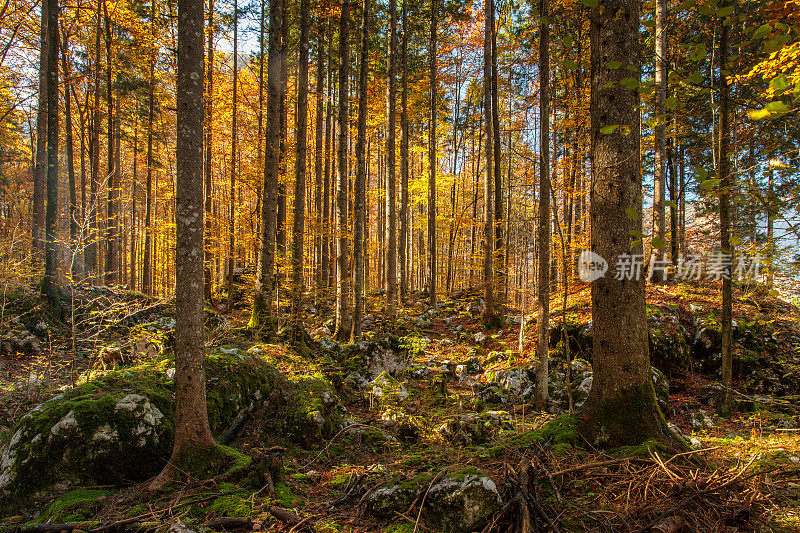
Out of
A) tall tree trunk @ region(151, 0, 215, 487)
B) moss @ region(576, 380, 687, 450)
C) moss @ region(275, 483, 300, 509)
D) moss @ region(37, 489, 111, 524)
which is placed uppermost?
tall tree trunk @ region(151, 0, 215, 487)

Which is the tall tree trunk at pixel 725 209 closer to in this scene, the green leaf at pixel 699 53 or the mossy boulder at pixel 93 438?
the green leaf at pixel 699 53

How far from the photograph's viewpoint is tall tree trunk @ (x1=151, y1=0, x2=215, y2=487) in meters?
3.52

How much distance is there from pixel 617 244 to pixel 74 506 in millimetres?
5452

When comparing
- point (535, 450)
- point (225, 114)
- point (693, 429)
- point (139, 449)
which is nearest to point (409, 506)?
point (535, 450)

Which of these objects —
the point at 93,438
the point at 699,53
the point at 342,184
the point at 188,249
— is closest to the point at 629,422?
the point at 699,53

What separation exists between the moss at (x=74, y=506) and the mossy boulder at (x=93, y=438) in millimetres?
195

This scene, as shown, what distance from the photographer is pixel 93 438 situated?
345 cm

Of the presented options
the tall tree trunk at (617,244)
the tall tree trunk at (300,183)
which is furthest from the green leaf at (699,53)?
the tall tree trunk at (300,183)

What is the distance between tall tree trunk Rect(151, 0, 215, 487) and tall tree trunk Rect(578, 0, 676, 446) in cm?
398

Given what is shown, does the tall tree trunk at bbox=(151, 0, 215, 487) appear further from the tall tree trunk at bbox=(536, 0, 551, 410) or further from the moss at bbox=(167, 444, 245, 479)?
the tall tree trunk at bbox=(536, 0, 551, 410)

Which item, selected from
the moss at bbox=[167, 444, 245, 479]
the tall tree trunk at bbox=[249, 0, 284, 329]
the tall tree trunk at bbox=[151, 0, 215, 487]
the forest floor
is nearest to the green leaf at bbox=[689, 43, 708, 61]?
the forest floor

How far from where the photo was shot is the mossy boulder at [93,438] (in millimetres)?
3252

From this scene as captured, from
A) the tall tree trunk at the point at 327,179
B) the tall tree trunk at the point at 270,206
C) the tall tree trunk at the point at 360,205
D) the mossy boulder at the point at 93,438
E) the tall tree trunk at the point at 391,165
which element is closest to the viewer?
the mossy boulder at the point at 93,438

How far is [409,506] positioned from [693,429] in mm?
6070
